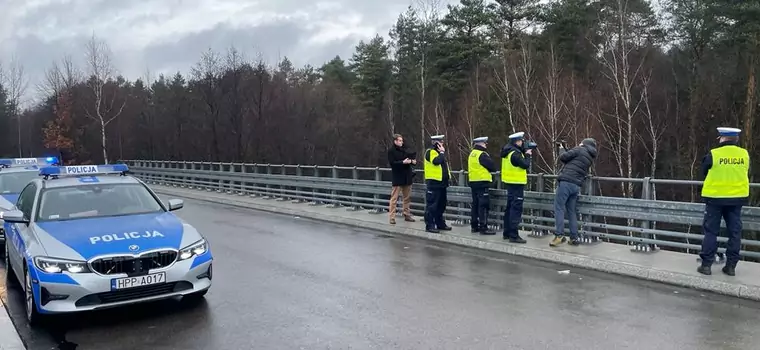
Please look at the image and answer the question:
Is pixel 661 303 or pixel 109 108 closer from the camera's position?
pixel 661 303

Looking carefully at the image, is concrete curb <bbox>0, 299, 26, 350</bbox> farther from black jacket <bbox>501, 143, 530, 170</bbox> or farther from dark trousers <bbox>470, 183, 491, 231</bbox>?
dark trousers <bbox>470, 183, 491, 231</bbox>

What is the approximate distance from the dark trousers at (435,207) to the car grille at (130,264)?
22.7 ft

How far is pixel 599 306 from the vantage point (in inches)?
278

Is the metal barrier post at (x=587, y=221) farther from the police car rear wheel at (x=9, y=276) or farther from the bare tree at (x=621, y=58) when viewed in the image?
the bare tree at (x=621, y=58)

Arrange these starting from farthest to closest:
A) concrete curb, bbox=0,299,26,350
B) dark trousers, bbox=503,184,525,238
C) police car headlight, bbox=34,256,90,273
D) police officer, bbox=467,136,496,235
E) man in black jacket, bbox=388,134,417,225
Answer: man in black jacket, bbox=388,134,417,225 → police officer, bbox=467,136,496,235 → dark trousers, bbox=503,184,525,238 → police car headlight, bbox=34,256,90,273 → concrete curb, bbox=0,299,26,350

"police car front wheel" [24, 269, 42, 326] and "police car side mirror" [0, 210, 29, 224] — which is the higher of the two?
"police car side mirror" [0, 210, 29, 224]

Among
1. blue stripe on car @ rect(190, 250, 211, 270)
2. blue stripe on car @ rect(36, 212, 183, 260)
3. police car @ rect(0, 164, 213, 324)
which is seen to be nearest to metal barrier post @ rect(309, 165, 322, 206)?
police car @ rect(0, 164, 213, 324)

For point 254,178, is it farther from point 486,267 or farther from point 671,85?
point 671,85

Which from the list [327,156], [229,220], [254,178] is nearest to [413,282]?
[229,220]

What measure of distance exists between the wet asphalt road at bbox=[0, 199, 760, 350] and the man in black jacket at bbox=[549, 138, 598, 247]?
1.14m

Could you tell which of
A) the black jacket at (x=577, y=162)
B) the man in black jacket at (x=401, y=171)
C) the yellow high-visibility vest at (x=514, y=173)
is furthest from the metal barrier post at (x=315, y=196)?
the black jacket at (x=577, y=162)

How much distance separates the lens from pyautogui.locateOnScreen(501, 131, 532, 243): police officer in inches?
424

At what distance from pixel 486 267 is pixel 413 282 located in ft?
5.18

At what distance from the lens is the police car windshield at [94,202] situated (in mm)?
7488
